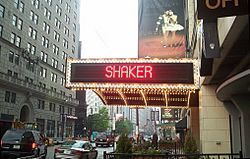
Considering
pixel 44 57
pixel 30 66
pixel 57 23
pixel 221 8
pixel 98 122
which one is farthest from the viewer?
pixel 98 122

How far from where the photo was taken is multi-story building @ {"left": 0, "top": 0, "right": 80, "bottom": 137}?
47719 millimetres

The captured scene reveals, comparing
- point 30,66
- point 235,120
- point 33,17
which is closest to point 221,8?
point 235,120

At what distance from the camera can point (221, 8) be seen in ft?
19.8

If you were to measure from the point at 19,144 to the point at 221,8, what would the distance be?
16.2 m

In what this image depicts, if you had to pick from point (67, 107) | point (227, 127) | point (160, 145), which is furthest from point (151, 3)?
point (67, 107)

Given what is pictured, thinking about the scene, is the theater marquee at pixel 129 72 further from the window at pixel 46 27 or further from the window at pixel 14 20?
the window at pixel 46 27

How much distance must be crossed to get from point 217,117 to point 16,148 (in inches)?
448

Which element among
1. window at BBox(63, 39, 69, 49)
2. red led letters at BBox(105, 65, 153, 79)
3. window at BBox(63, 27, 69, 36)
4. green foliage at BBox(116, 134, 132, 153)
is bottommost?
green foliage at BBox(116, 134, 132, 153)

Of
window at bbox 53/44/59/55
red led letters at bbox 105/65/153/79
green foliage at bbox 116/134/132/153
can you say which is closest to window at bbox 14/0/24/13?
window at bbox 53/44/59/55

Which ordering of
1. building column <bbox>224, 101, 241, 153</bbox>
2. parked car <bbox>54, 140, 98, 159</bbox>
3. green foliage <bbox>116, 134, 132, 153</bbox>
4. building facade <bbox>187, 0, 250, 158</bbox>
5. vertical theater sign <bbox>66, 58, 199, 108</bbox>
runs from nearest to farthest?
building facade <bbox>187, 0, 250, 158</bbox> < building column <bbox>224, 101, 241, 153</bbox> < green foliage <bbox>116, 134, 132, 153</bbox> < vertical theater sign <bbox>66, 58, 199, 108</bbox> < parked car <bbox>54, 140, 98, 159</bbox>

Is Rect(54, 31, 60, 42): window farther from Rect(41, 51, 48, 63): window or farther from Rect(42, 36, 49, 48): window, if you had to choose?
Rect(41, 51, 48, 63): window

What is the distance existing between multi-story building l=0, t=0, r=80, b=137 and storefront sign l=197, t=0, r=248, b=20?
42.7 meters

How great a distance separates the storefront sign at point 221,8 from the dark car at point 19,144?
15.4 m

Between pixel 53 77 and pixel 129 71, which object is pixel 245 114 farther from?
pixel 53 77
